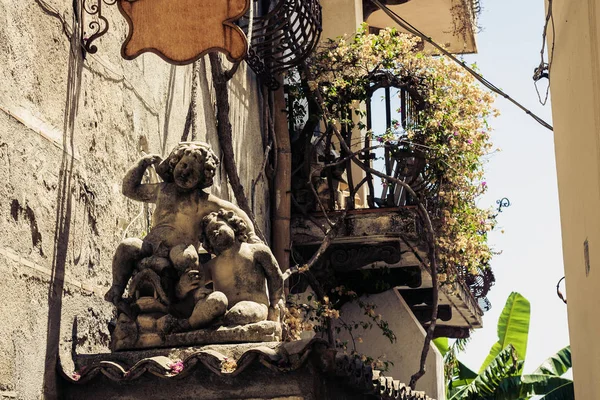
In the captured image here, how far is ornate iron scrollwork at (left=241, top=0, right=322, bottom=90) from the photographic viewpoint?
416 inches

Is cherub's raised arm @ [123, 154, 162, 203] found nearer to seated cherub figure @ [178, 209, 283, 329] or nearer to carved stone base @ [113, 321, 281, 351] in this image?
seated cherub figure @ [178, 209, 283, 329]

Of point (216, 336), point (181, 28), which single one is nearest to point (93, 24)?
point (181, 28)

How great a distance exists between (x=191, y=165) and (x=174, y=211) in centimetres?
29

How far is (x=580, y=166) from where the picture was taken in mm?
8234

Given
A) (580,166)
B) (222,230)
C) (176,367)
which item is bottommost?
(176,367)

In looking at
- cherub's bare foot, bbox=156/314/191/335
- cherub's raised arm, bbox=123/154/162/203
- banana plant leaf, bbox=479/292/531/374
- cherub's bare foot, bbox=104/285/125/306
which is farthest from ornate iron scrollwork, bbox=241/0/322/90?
banana plant leaf, bbox=479/292/531/374

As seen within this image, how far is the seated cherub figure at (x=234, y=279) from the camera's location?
6.23 meters

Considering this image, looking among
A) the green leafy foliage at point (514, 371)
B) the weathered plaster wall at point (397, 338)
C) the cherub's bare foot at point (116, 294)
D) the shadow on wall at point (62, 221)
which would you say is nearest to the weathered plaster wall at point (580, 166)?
the cherub's bare foot at point (116, 294)

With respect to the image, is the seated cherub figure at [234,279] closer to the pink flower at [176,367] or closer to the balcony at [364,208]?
the pink flower at [176,367]

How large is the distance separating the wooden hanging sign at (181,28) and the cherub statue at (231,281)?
926 mm

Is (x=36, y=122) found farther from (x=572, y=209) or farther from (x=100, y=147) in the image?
(x=572, y=209)

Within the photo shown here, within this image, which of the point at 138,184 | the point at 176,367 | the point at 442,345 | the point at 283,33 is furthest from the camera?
the point at 442,345

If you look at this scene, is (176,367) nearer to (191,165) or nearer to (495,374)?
(191,165)

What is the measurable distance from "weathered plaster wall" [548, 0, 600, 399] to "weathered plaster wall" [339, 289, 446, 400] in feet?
13.1
